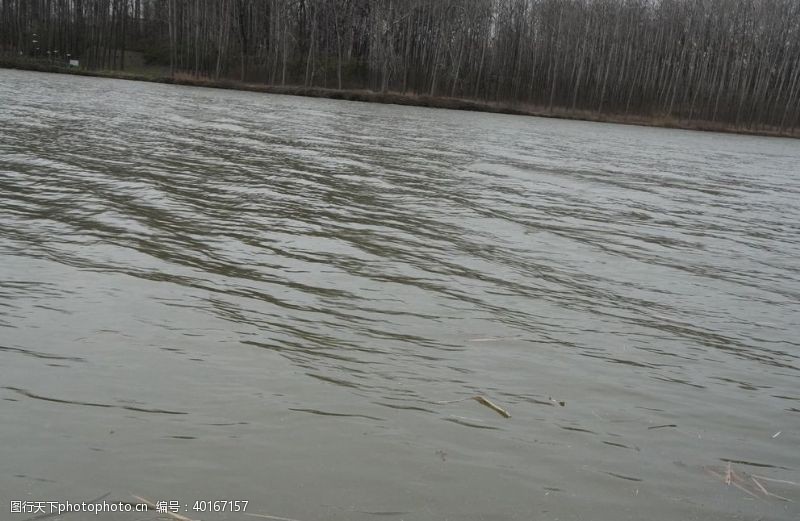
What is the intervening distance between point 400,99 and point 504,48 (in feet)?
46.7

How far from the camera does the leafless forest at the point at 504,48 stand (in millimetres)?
54375

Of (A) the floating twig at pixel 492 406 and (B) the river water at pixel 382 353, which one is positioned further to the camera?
(A) the floating twig at pixel 492 406

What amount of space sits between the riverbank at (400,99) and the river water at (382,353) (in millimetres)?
39489

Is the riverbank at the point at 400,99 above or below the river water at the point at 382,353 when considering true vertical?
above

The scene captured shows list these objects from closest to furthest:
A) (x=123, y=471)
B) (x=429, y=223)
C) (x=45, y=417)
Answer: (x=123, y=471)
(x=45, y=417)
(x=429, y=223)

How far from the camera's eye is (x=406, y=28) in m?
58.3

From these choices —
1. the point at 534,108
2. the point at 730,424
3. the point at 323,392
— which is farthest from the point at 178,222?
the point at 534,108

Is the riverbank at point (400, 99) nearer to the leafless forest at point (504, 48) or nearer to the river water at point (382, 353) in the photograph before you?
the leafless forest at point (504, 48)

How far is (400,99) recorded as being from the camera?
4872 cm

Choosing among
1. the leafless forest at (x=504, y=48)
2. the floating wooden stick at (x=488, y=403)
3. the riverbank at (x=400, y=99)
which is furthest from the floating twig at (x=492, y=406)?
the leafless forest at (x=504, y=48)

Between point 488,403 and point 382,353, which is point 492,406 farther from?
point 382,353

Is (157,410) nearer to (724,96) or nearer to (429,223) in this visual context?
(429,223)

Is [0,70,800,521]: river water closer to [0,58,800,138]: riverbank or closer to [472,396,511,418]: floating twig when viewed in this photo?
[472,396,511,418]: floating twig

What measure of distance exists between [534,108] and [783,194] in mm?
38346
